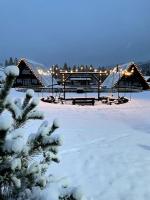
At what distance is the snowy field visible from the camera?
8438mm

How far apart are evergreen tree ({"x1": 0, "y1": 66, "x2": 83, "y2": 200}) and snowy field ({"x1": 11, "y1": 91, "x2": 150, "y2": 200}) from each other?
4.57ft

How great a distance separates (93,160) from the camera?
11.1 meters

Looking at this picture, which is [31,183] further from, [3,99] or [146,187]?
[146,187]

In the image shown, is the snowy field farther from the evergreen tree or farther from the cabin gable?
the cabin gable

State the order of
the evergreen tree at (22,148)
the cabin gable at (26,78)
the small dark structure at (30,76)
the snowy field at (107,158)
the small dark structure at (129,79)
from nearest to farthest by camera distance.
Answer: the evergreen tree at (22,148), the snowy field at (107,158), the small dark structure at (129,79), the small dark structure at (30,76), the cabin gable at (26,78)

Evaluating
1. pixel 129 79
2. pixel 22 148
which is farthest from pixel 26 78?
pixel 22 148

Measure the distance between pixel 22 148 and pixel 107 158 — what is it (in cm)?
910

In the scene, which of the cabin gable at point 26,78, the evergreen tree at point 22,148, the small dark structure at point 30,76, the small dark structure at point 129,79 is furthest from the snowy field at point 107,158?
the cabin gable at point 26,78

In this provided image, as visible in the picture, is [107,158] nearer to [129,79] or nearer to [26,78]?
[26,78]

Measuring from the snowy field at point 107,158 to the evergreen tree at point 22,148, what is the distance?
1.39 m

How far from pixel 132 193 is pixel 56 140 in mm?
6132

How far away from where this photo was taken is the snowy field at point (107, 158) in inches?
332

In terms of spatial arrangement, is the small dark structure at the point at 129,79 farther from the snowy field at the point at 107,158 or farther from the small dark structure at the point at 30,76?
the snowy field at the point at 107,158

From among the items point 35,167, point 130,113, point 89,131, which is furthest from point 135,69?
point 35,167
